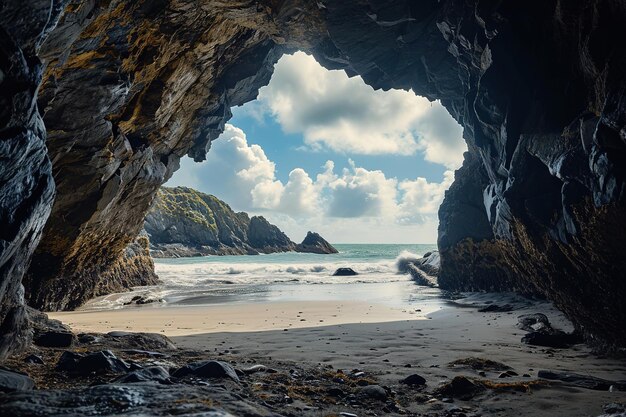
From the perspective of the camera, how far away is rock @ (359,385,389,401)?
17.1 ft

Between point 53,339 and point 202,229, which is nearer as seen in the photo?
point 53,339

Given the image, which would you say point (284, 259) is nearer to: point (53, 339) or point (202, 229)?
point (202, 229)

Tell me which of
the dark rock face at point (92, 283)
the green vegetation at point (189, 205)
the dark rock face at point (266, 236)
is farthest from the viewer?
the dark rock face at point (266, 236)

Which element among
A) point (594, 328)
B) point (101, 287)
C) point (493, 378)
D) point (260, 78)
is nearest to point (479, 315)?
point (594, 328)

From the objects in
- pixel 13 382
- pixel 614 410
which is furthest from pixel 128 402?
pixel 614 410

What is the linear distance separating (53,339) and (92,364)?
241 cm

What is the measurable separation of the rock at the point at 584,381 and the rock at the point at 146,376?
18.8ft

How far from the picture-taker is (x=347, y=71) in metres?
22.4

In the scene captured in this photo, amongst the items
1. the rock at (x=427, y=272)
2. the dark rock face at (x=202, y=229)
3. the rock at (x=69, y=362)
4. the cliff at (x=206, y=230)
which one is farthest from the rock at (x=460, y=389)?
the dark rock face at (x=202, y=229)

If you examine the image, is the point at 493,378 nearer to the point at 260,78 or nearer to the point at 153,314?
the point at 153,314

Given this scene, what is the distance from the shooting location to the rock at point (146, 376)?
14.8 ft

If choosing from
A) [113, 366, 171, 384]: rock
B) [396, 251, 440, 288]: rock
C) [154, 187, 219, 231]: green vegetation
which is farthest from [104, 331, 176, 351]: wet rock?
[154, 187, 219, 231]: green vegetation

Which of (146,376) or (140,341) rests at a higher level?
(146,376)

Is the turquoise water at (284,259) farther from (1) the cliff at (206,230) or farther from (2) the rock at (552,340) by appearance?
(2) the rock at (552,340)
